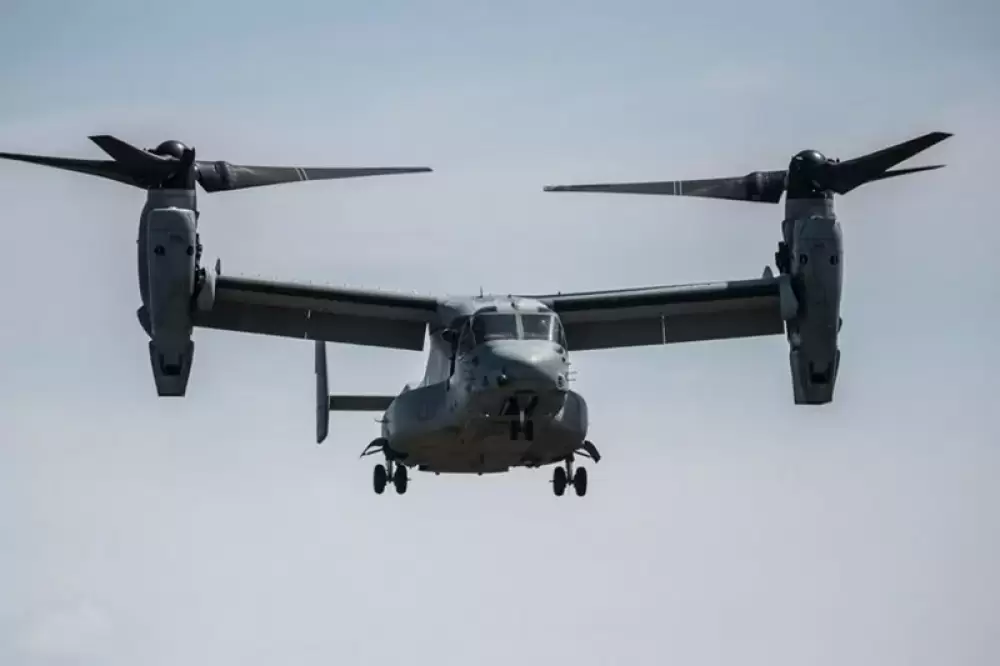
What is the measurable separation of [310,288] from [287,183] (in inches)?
66.1

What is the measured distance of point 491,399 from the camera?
3388 cm

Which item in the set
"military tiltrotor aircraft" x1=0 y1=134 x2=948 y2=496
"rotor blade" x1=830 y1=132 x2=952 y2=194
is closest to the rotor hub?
"military tiltrotor aircraft" x1=0 y1=134 x2=948 y2=496

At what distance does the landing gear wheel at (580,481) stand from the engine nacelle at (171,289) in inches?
247

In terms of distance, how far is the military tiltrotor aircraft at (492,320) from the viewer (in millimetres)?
34281

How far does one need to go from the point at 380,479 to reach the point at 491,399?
522cm

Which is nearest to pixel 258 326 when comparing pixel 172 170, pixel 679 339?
pixel 172 170

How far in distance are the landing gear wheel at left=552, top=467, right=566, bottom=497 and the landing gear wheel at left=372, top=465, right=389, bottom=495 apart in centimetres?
300

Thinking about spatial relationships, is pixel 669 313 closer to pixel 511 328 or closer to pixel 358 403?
pixel 511 328

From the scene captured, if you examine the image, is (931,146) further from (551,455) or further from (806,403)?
(551,455)

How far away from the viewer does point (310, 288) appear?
37.5 m

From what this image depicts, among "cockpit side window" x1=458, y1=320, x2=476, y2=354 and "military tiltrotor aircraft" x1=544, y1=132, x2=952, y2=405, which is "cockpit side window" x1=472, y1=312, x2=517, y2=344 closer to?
"cockpit side window" x1=458, y1=320, x2=476, y2=354

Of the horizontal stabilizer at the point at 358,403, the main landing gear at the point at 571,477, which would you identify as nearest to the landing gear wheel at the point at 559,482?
the main landing gear at the point at 571,477

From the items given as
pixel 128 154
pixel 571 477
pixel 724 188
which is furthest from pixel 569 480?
pixel 128 154

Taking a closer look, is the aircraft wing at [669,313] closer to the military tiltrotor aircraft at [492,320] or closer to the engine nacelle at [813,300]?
the military tiltrotor aircraft at [492,320]
